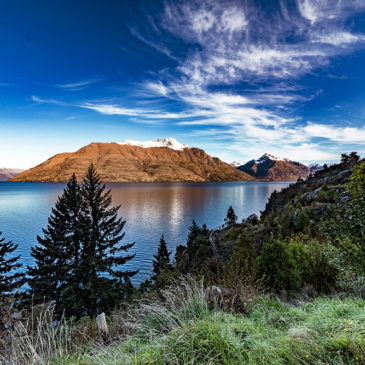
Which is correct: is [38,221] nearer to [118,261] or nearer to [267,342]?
[118,261]

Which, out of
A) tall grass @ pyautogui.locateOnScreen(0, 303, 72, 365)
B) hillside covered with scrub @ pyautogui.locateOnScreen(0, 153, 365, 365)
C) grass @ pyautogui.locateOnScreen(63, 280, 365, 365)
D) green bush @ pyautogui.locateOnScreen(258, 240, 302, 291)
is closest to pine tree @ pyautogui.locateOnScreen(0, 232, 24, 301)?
tall grass @ pyautogui.locateOnScreen(0, 303, 72, 365)

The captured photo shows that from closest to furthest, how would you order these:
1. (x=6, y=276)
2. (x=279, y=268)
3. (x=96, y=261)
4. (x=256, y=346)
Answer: (x=256, y=346) < (x=279, y=268) < (x=6, y=276) < (x=96, y=261)

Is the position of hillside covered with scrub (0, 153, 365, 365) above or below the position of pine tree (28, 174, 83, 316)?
above

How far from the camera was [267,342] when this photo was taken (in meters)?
3.13

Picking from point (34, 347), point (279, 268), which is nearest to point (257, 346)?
point (34, 347)

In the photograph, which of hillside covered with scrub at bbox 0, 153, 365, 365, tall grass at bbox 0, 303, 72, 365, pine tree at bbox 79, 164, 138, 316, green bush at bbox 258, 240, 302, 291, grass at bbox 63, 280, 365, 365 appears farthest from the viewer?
pine tree at bbox 79, 164, 138, 316

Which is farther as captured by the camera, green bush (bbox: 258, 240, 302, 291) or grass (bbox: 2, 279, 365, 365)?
green bush (bbox: 258, 240, 302, 291)

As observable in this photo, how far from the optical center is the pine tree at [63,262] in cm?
1983

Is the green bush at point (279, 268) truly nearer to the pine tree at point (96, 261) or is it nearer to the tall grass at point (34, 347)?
the tall grass at point (34, 347)

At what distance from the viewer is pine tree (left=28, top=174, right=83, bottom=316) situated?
19.8 meters

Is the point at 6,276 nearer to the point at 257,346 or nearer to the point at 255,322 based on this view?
the point at 255,322

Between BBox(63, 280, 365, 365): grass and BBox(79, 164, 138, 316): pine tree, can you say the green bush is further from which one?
BBox(79, 164, 138, 316): pine tree

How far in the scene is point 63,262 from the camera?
21.8 m

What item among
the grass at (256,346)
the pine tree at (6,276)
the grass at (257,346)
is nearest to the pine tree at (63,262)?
the pine tree at (6,276)
